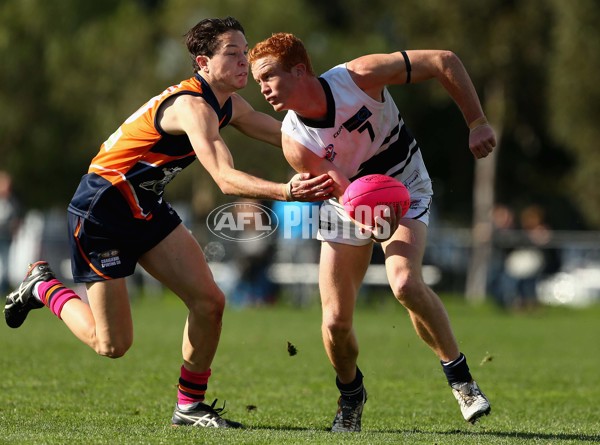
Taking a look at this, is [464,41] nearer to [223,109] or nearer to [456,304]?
[456,304]

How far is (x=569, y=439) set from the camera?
20.7ft

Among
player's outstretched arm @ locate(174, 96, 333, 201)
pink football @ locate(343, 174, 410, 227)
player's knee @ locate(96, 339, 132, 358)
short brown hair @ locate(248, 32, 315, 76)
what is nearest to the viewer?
player's outstretched arm @ locate(174, 96, 333, 201)

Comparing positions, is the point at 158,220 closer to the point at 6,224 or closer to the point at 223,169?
the point at 223,169

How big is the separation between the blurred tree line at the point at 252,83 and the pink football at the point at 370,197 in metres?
23.4

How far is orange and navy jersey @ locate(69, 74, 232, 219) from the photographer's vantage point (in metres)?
6.48

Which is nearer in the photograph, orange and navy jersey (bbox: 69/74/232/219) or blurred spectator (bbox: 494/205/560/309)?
orange and navy jersey (bbox: 69/74/232/219)

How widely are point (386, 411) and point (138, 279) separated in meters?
17.2

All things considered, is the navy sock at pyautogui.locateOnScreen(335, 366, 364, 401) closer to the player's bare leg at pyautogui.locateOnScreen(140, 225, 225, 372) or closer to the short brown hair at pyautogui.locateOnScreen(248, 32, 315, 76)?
the player's bare leg at pyautogui.locateOnScreen(140, 225, 225, 372)

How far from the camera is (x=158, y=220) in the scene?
22.0 feet

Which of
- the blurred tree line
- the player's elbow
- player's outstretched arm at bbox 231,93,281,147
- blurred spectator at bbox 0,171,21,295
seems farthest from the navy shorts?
the blurred tree line

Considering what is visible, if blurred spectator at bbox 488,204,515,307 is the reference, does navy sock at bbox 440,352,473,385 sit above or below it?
above

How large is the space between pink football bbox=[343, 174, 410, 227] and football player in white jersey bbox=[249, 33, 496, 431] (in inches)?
4.6

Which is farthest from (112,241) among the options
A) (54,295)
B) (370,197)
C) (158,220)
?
(370,197)

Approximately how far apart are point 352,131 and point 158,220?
127 centimetres
